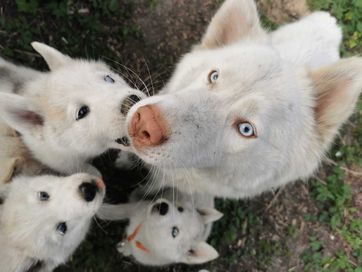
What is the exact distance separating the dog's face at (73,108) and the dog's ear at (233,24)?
2.52 feet

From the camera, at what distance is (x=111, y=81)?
3.29 metres

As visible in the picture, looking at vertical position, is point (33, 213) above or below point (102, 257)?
above

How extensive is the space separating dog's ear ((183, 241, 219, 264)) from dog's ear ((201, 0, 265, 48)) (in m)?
2.05

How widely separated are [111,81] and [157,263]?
6.74 feet

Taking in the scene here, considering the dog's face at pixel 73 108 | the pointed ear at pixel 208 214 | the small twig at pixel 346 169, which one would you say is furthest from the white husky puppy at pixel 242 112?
the small twig at pixel 346 169

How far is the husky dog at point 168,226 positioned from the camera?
3.66m

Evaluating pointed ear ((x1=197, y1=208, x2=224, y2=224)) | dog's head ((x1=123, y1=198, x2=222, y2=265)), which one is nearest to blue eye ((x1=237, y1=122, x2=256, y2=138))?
dog's head ((x1=123, y1=198, x2=222, y2=265))

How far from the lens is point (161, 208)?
12.1ft

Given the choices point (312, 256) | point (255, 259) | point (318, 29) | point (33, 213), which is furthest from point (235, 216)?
point (33, 213)

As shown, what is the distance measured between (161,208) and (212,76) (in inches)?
61.4

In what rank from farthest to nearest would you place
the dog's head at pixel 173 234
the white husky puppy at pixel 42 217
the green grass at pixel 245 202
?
1. the green grass at pixel 245 202
2. the dog's head at pixel 173 234
3. the white husky puppy at pixel 42 217

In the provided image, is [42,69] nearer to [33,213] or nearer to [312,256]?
[33,213]

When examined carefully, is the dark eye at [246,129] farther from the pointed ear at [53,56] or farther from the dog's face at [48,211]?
the pointed ear at [53,56]

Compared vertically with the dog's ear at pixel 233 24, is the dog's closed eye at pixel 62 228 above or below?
below
